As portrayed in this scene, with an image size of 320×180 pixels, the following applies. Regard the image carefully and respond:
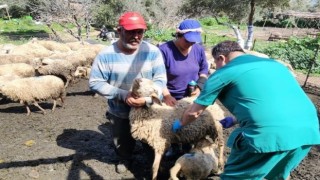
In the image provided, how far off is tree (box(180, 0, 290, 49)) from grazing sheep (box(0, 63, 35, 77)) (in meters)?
10.7

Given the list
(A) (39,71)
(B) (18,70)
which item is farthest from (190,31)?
(B) (18,70)

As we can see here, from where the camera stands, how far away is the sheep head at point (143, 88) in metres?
3.43

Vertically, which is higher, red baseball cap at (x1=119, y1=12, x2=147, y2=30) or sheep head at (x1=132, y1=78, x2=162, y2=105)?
red baseball cap at (x1=119, y1=12, x2=147, y2=30)

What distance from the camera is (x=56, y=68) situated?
9.16 metres

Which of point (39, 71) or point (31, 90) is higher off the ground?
point (31, 90)

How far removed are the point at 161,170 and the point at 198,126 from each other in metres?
0.88

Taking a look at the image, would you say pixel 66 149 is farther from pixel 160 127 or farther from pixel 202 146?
pixel 202 146

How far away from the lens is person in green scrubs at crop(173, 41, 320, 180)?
2275 millimetres

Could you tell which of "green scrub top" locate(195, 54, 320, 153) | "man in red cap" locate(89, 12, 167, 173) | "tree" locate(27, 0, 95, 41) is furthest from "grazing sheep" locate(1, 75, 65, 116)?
"tree" locate(27, 0, 95, 41)

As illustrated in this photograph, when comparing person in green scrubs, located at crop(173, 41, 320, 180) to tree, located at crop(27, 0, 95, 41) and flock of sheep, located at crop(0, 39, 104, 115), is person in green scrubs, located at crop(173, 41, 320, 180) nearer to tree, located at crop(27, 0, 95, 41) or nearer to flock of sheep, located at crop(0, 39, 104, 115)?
flock of sheep, located at crop(0, 39, 104, 115)

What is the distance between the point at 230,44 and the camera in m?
2.58

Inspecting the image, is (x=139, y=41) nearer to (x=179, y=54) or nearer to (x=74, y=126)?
(x=179, y=54)

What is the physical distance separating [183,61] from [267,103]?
1.91 m

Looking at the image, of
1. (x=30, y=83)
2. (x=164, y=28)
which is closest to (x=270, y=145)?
(x=30, y=83)
